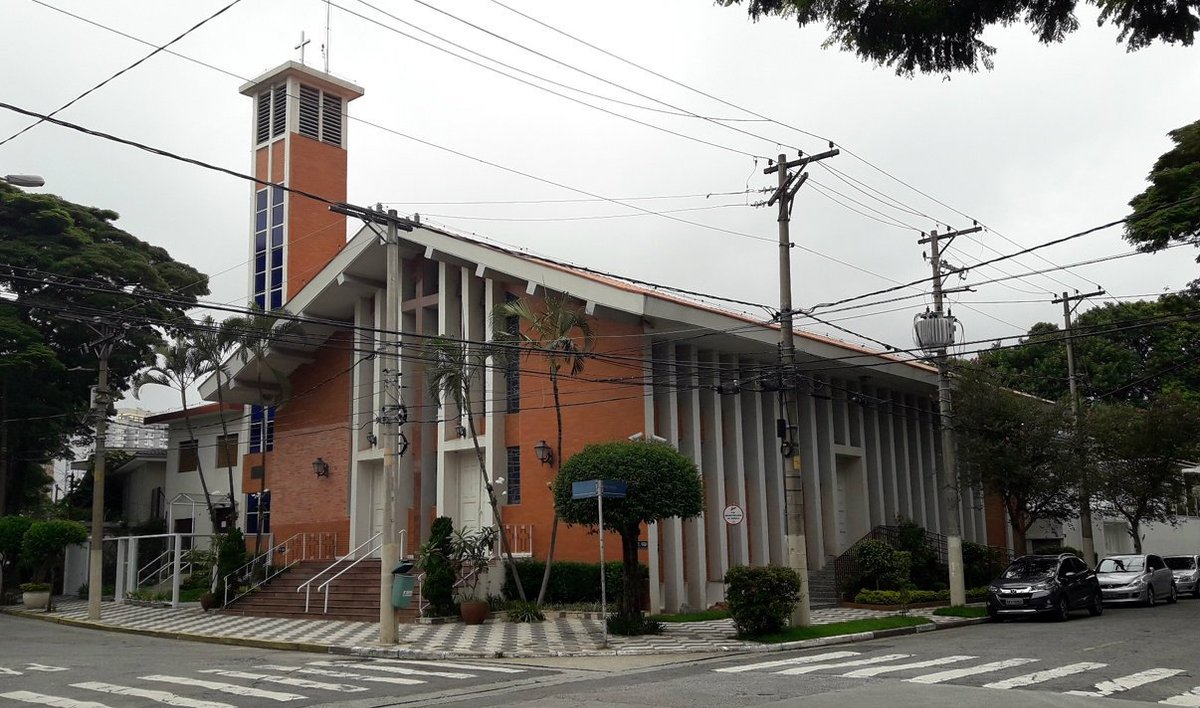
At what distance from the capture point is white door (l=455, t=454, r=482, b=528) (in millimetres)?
28250

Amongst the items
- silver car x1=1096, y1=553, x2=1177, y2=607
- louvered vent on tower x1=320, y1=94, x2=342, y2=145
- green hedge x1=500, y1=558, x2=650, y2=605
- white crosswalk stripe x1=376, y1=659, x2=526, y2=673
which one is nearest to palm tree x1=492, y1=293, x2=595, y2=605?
green hedge x1=500, y1=558, x2=650, y2=605

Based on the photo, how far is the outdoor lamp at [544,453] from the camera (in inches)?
1006

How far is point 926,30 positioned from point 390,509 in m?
14.5

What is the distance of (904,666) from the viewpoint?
1462 cm

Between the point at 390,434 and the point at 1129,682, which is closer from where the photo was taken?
the point at 1129,682

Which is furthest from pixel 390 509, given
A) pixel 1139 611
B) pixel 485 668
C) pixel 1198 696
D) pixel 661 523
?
pixel 1139 611

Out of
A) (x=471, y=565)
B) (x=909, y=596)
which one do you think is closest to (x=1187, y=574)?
(x=909, y=596)

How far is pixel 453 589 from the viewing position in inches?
931

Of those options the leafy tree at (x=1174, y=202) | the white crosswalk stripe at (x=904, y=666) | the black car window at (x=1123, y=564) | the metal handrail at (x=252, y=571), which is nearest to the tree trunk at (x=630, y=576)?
the white crosswalk stripe at (x=904, y=666)

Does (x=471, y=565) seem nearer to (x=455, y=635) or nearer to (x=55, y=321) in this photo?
(x=455, y=635)

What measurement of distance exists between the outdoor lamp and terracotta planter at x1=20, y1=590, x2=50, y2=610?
54.0ft

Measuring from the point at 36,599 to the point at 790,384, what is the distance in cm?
2408

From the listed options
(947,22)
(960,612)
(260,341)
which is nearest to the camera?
(947,22)

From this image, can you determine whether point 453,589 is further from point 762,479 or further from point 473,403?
point 762,479
